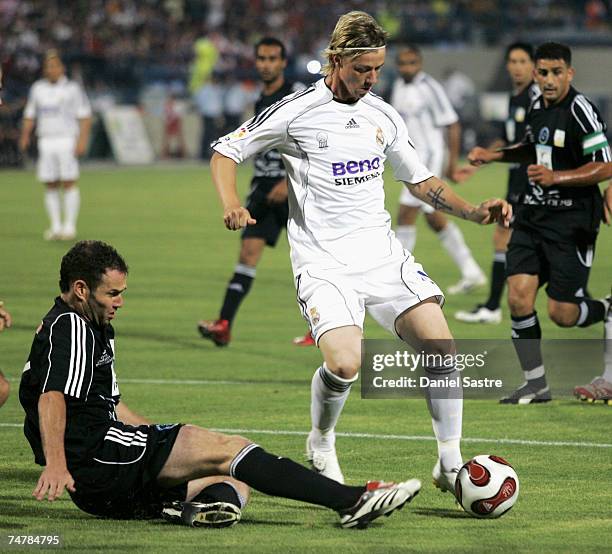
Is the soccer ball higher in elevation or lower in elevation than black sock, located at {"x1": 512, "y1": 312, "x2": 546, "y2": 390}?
higher

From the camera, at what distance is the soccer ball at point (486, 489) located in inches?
232

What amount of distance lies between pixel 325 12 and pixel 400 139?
37560mm

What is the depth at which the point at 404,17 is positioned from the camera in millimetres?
43031

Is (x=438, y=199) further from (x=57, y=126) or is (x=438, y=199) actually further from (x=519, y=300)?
(x=57, y=126)

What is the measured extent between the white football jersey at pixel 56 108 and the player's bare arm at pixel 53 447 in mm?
14856

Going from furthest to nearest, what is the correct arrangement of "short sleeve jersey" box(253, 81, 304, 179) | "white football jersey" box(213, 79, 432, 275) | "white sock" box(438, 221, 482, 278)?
"white sock" box(438, 221, 482, 278) → "short sleeve jersey" box(253, 81, 304, 179) → "white football jersey" box(213, 79, 432, 275)

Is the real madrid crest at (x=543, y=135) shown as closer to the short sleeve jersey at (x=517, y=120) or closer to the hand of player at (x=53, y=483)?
the short sleeve jersey at (x=517, y=120)

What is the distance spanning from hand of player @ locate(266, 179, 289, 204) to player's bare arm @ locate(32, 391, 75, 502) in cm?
544

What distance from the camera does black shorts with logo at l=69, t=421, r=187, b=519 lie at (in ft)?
18.5

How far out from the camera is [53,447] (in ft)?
17.5

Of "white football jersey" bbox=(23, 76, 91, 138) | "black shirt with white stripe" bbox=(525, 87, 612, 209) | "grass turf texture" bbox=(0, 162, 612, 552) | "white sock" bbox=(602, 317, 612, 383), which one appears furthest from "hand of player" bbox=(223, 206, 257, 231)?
"white football jersey" bbox=(23, 76, 91, 138)

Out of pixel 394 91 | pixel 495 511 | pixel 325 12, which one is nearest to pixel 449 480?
pixel 495 511

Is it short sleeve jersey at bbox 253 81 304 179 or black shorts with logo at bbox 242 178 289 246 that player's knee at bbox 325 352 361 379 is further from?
short sleeve jersey at bbox 253 81 304 179

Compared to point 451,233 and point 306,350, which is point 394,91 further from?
point 306,350
